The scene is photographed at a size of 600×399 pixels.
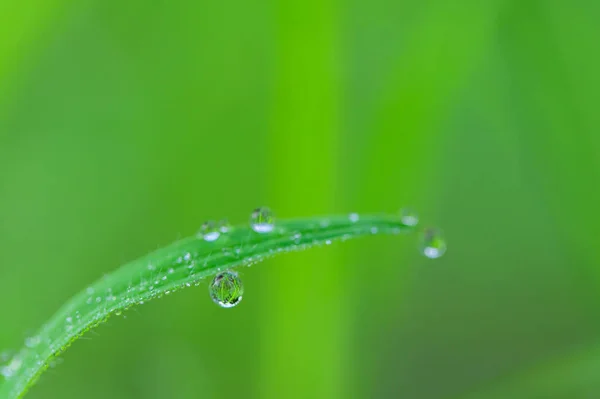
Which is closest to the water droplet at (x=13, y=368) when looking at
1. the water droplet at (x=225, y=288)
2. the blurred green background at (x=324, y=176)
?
the water droplet at (x=225, y=288)

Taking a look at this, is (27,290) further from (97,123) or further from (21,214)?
(97,123)

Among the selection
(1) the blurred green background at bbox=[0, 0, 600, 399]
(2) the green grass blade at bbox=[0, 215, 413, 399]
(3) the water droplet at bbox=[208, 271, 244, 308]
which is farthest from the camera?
(1) the blurred green background at bbox=[0, 0, 600, 399]

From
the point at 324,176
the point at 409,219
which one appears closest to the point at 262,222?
the point at 409,219

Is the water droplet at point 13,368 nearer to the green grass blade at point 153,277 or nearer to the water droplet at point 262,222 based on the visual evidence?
the green grass blade at point 153,277

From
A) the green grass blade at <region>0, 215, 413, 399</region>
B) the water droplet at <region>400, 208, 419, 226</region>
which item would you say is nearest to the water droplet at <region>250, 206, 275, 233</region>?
the green grass blade at <region>0, 215, 413, 399</region>

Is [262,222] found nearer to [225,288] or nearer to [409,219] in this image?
[225,288]

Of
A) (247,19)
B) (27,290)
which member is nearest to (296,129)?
(247,19)

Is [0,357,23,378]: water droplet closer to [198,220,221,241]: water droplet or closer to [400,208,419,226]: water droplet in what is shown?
[198,220,221,241]: water droplet
